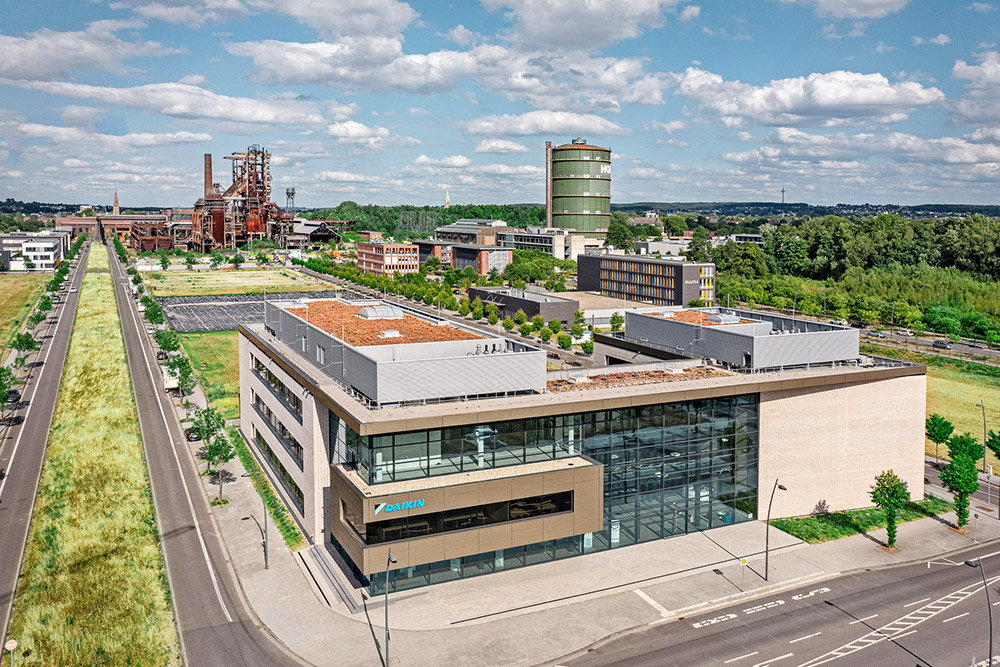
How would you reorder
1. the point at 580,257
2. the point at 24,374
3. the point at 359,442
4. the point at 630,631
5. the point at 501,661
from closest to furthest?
the point at 501,661, the point at 630,631, the point at 359,442, the point at 24,374, the point at 580,257

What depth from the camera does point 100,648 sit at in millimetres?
40188

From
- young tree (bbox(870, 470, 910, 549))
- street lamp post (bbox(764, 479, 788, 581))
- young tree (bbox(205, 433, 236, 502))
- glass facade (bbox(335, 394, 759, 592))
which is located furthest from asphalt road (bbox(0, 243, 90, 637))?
young tree (bbox(870, 470, 910, 549))

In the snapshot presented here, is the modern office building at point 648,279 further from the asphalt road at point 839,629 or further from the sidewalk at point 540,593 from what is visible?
the asphalt road at point 839,629

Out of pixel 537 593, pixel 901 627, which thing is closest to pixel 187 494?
pixel 537 593

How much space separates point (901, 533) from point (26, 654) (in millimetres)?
→ 54499

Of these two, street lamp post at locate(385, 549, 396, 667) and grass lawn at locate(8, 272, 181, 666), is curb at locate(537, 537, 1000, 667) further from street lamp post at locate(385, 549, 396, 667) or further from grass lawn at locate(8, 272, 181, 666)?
grass lawn at locate(8, 272, 181, 666)

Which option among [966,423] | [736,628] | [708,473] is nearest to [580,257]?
[966,423]

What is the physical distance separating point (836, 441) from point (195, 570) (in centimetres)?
4493

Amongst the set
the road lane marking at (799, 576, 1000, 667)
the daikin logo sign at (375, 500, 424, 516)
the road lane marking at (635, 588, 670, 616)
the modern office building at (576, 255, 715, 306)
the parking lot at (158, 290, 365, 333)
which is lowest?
the road lane marking at (799, 576, 1000, 667)

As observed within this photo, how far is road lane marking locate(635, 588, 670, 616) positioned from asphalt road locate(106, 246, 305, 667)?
768 inches

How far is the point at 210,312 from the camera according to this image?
175 m

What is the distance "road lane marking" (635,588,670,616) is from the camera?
44188 mm

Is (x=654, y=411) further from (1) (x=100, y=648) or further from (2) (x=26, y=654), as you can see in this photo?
(2) (x=26, y=654)

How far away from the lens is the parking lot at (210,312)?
154125mm
